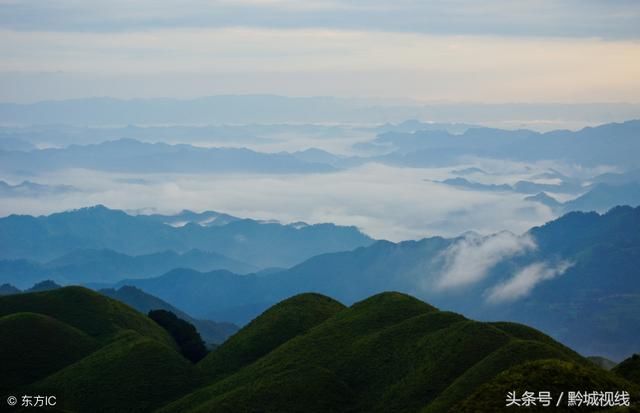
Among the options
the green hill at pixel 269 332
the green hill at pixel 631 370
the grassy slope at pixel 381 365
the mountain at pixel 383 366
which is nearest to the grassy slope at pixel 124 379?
the mountain at pixel 383 366

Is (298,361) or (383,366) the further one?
(298,361)

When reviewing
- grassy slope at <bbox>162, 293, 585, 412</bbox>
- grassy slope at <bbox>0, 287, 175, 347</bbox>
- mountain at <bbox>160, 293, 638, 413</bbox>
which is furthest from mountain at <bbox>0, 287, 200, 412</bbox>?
grassy slope at <bbox>162, 293, 585, 412</bbox>

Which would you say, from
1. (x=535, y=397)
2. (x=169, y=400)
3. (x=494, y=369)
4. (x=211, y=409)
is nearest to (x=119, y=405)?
(x=169, y=400)

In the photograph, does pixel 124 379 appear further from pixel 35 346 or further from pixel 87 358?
pixel 35 346

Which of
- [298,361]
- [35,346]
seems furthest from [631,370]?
[35,346]

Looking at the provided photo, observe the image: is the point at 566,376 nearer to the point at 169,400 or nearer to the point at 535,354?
the point at 535,354

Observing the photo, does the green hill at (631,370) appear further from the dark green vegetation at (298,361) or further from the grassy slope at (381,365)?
the grassy slope at (381,365)
